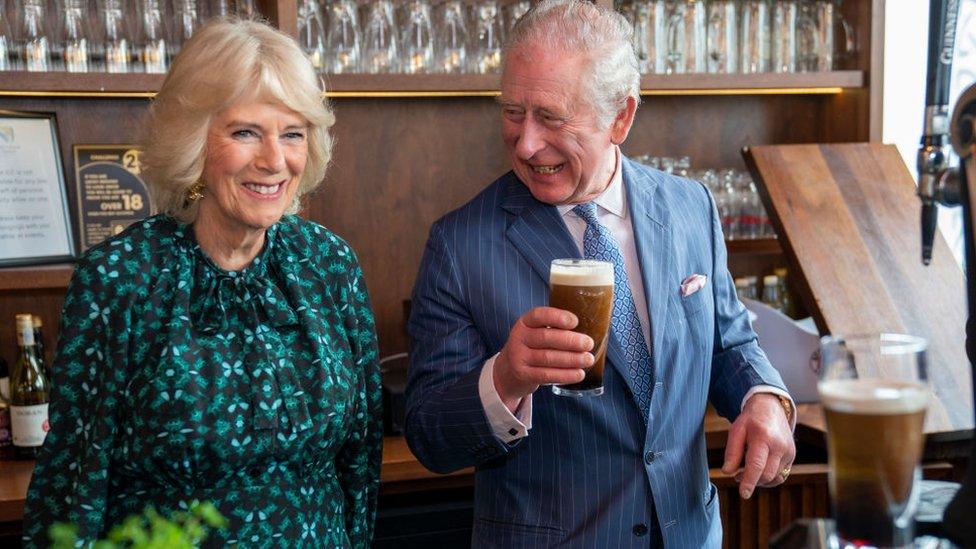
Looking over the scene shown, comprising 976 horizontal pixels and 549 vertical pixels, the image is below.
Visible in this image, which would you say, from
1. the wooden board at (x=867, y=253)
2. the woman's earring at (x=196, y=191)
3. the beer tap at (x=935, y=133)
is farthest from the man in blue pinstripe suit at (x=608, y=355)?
the wooden board at (x=867, y=253)

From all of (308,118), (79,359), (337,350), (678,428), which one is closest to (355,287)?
(337,350)

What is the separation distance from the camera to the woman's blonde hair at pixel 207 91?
80.6 inches

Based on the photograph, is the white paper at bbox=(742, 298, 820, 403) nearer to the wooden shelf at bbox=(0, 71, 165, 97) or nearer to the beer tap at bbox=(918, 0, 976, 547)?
the wooden shelf at bbox=(0, 71, 165, 97)

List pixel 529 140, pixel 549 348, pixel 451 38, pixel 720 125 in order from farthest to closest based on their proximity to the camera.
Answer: pixel 720 125
pixel 451 38
pixel 529 140
pixel 549 348

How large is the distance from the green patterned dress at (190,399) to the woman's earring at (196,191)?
57mm

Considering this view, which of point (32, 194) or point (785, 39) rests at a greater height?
point (785, 39)

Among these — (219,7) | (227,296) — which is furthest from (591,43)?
(219,7)

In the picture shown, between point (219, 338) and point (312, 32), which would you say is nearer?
point (219, 338)

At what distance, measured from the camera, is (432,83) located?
3.20 m

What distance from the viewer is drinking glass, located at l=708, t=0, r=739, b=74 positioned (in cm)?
352

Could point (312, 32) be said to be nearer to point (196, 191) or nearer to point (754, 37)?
point (196, 191)

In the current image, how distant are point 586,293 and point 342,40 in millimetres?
1717

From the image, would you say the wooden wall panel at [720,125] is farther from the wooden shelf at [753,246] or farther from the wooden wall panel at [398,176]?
the wooden wall panel at [398,176]

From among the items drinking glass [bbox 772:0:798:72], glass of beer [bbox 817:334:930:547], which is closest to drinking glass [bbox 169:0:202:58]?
drinking glass [bbox 772:0:798:72]
